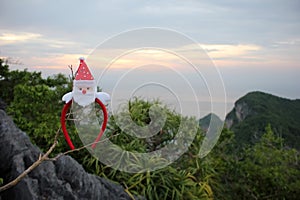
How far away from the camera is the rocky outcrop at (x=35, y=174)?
7.52 feet

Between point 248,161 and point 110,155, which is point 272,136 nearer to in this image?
point 248,161

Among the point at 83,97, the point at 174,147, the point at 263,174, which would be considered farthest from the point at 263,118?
the point at 83,97

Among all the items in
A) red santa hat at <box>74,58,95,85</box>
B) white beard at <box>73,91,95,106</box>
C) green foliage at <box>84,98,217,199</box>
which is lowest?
green foliage at <box>84,98,217,199</box>

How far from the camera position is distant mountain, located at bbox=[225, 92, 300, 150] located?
193 inches

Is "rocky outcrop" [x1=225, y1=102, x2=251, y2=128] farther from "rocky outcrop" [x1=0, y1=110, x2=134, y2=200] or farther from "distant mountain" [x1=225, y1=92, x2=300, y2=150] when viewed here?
"rocky outcrop" [x1=0, y1=110, x2=134, y2=200]

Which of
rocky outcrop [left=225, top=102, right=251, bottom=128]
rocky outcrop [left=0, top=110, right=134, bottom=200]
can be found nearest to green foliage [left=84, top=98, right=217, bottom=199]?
rocky outcrop [left=0, top=110, right=134, bottom=200]

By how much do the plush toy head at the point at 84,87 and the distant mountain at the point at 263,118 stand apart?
319 cm

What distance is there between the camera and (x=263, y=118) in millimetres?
5277

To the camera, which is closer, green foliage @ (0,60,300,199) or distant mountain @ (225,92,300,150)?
green foliage @ (0,60,300,199)

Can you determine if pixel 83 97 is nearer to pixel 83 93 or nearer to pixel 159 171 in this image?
pixel 83 93

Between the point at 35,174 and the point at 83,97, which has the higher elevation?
the point at 83,97

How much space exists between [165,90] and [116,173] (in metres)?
1.02

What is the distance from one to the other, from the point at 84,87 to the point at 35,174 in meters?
0.87

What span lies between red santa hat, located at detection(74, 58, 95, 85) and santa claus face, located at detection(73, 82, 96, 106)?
1 centimetres
